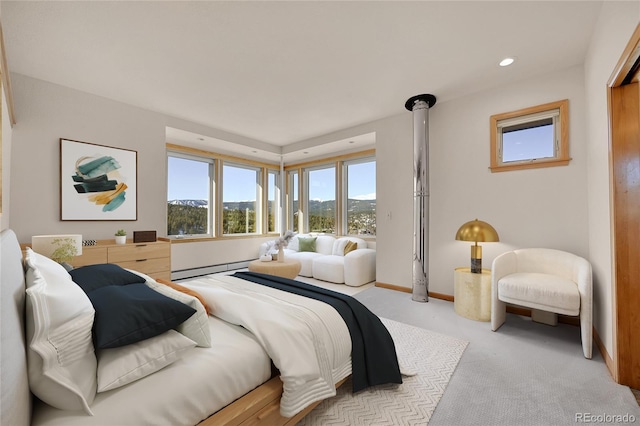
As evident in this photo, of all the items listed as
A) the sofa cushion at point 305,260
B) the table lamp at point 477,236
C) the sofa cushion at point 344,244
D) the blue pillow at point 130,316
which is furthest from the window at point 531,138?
the blue pillow at point 130,316

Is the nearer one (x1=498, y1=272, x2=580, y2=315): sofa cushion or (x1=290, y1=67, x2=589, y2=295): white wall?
(x1=498, y1=272, x2=580, y2=315): sofa cushion

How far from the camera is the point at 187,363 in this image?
44.1 inches

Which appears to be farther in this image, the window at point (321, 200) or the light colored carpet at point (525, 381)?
the window at point (321, 200)

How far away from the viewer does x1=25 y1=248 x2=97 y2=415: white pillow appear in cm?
81

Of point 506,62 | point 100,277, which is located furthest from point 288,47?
point 100,277

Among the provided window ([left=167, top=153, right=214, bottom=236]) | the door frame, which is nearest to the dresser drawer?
window ([left=167, top=153, right=214, bottom=236])

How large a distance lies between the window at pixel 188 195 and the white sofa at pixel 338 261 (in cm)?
148

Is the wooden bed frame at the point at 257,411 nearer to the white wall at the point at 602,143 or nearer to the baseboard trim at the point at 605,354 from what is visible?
the baseboard trim at the point at 605,354

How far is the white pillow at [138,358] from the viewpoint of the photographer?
0.95 m

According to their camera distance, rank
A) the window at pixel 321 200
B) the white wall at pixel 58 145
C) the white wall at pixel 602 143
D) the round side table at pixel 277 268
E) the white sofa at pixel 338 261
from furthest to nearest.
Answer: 1. the window at pixel 321 200
2. the white sofa at pixel 338 261
3. the round side table at pixel 277 268
4. the white wall at pixel 58 145
5. the white wall at pixel 602 143

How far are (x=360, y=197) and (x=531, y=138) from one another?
2.95 meters

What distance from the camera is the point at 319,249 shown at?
5453 millimetres

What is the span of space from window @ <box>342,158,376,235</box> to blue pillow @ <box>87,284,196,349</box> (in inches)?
176

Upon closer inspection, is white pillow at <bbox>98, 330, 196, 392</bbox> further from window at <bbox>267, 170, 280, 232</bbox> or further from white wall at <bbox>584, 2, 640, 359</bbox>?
window at <bbox>267, 170, 280, 232</bbox>
